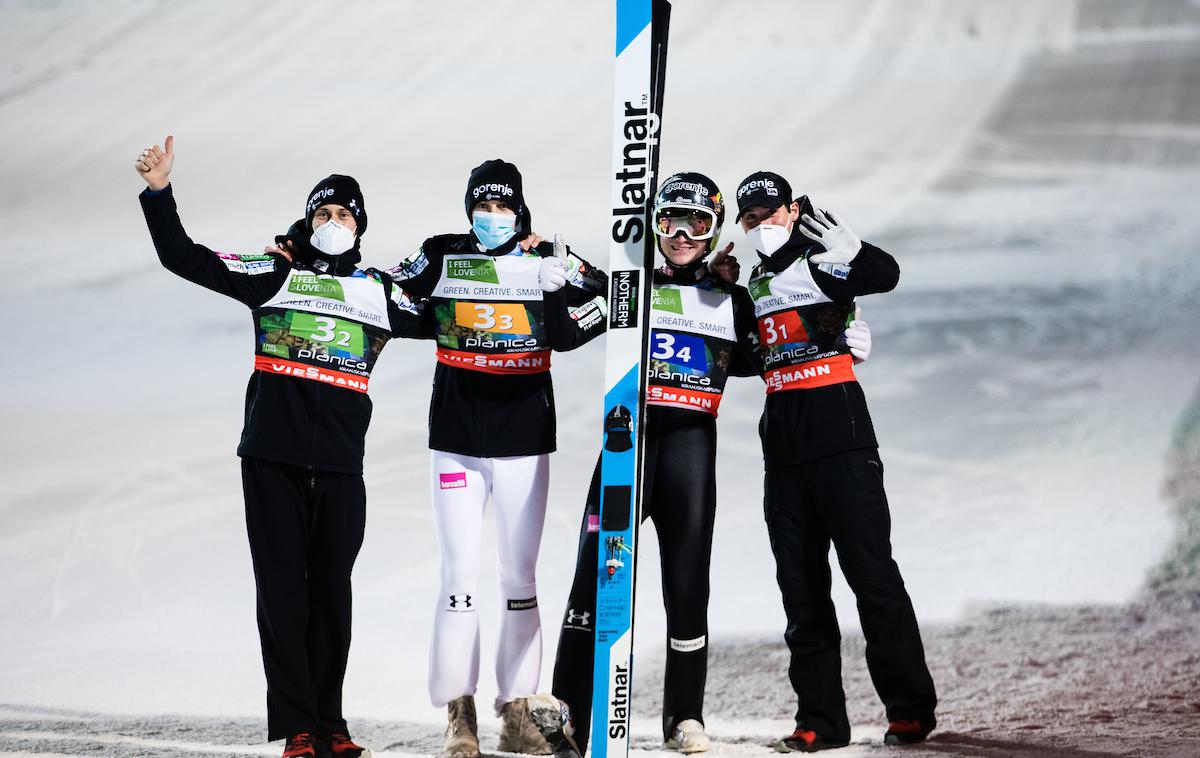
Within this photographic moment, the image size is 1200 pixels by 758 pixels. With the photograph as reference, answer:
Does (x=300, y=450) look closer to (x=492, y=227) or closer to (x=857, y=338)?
(x=492, y=227)

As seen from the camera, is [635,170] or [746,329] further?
[746,329]

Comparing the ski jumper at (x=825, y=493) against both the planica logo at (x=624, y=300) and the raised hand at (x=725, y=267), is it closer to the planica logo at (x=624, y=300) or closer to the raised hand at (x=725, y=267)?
the raised hand at (x=725, y=267)

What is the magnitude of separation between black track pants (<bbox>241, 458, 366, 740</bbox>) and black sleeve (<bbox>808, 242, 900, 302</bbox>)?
1.92 meters

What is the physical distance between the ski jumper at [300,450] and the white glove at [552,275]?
70 centimetres

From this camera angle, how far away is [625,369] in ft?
13.8

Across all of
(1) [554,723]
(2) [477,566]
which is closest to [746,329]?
(2) [477,566]

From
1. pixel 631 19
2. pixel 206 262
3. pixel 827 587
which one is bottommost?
pixel 827 587

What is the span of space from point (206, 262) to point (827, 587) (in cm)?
262

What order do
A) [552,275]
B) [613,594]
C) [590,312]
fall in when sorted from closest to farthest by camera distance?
[613,594] < [552,275] < [590,312]

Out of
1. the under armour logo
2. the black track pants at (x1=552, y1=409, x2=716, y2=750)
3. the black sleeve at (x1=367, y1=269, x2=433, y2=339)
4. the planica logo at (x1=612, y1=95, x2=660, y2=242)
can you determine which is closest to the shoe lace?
the black track pants at (x1=552, y1=409, x2=716, y2=750)

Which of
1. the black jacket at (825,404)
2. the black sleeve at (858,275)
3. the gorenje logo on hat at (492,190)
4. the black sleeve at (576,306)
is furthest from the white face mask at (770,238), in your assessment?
the gorenje logo on hat at (492,190)

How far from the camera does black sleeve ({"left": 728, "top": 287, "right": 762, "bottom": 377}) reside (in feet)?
15.9

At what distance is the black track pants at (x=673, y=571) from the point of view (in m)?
4.50

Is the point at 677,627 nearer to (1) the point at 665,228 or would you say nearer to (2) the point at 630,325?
(2) the point at 630,325
